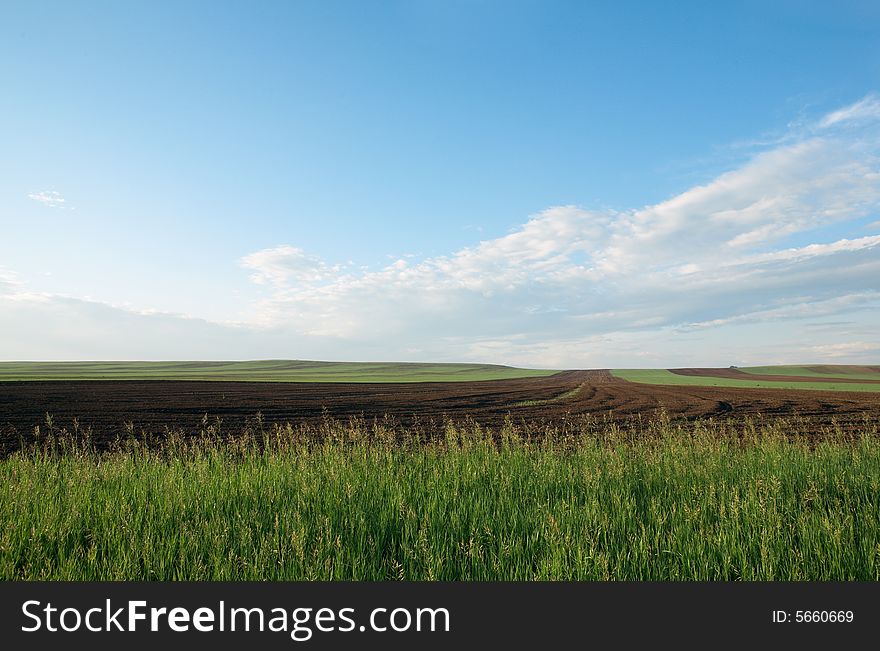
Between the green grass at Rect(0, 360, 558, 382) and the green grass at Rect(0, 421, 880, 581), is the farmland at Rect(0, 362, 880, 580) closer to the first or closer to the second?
the green grass at Rect(0, 421, 880, 581)

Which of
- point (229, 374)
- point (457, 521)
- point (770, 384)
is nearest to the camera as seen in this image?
point (457, 521)

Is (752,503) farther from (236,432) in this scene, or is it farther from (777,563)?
(236,432)

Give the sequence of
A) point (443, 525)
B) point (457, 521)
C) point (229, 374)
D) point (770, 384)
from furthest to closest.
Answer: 1. point (229, 374)
2. point (770, 384)
3. point (443, 525)
4. point (457, 521)

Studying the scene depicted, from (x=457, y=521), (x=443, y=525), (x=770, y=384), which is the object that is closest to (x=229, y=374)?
(x=770, y=384)

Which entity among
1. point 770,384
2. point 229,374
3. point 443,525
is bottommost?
point 229,374

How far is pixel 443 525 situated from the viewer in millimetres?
5672

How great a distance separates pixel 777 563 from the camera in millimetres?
4484

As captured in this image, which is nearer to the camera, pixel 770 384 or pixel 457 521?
pixel 457 521

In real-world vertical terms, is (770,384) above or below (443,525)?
below

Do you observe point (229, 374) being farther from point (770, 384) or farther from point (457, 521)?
point (457, 521)

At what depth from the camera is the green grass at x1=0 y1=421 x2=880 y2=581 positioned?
4551 mm

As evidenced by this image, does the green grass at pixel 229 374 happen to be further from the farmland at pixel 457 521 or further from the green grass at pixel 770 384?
the farmland at pixel 457 521

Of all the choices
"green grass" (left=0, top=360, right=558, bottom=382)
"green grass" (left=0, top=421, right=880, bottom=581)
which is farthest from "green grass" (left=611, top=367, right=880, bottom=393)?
"green grass" (left=0, top=421, right=880, bottom=581)

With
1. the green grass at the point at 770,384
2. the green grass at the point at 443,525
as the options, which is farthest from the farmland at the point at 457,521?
the green grass at the point at 770,384
